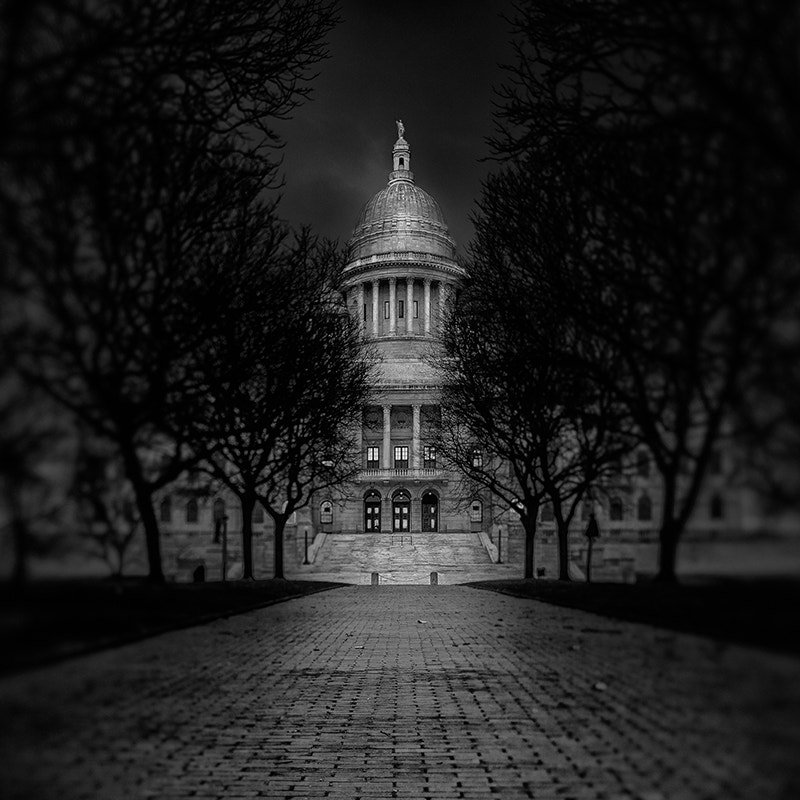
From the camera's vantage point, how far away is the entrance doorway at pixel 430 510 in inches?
3824

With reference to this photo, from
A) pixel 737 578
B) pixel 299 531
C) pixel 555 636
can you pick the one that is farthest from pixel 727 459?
pixel 299 531

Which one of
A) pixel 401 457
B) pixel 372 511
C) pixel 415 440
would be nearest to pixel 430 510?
pixel 372 511

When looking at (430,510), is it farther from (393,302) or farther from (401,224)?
(401,224)

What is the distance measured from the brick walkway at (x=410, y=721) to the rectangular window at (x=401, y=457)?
8678cm

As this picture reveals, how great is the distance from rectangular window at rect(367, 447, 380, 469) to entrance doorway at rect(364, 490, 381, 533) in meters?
3.46

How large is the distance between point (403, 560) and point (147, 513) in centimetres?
6518

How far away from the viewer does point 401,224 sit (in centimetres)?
11712

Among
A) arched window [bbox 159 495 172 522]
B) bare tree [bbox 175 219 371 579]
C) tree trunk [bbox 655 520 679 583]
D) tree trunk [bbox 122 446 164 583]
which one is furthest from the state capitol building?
tree trunk [bbox 655 520 679 583]

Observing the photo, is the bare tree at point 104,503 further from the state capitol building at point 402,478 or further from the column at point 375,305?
the column at point 375,305

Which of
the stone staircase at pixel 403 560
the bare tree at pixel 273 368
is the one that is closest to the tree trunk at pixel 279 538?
the bare tree at pixel 273 368

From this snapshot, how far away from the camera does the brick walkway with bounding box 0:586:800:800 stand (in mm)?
2990

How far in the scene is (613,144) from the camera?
485 cm

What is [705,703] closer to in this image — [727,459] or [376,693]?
[727,459]

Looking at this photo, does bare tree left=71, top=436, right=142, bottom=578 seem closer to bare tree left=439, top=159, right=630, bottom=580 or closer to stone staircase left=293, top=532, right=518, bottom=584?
bare tree left=439, top=159, right=630, bottom=580
